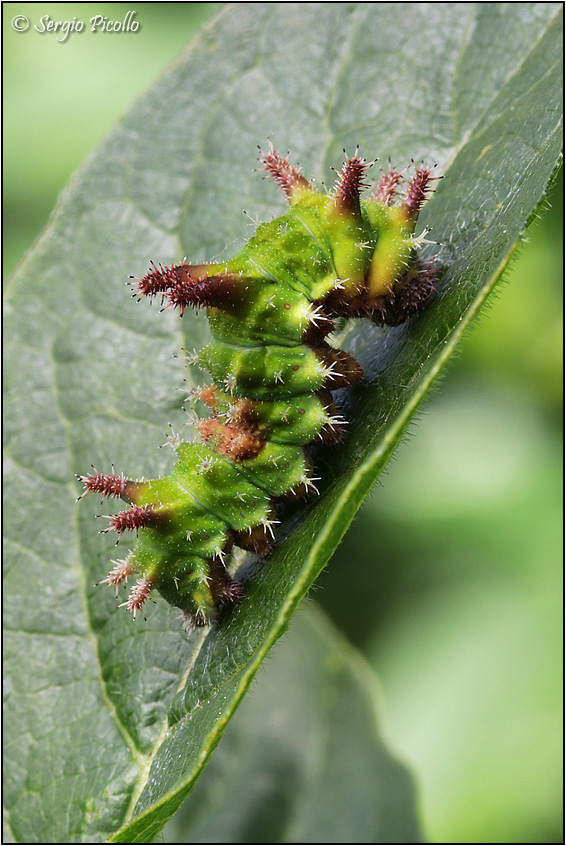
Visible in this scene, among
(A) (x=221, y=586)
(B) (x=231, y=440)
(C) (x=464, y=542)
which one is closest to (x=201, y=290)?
(B) (x=231, y=440)

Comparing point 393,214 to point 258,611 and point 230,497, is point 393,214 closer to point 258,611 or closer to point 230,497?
point 230,497

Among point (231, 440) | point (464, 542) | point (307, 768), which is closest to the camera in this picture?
point (231, 440)

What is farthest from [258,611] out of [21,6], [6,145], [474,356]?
[21,6]

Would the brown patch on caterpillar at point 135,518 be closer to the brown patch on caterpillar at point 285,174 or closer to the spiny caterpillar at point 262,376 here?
the spiny caterpillar at point 262,376

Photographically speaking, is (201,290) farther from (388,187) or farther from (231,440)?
(388,187)

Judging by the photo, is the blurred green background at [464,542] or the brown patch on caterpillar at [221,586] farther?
the blurred green background at [464,542]

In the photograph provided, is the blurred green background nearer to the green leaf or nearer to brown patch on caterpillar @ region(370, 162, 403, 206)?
the green leaf

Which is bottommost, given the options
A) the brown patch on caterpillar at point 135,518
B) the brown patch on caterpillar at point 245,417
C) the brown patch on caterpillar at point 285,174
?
the brown patch on caterpillar at point 135,518

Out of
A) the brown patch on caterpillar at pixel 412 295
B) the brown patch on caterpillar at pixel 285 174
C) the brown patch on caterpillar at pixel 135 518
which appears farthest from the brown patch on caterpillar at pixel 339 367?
the brown patch on caterpillar at pixel 135 518

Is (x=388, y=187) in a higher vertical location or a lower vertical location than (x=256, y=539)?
higher
